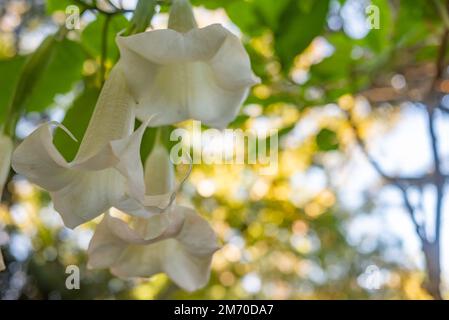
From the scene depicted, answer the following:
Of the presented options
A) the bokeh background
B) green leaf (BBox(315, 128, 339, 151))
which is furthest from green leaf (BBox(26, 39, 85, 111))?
green leaf (BBox(315, 128, 339, 151))

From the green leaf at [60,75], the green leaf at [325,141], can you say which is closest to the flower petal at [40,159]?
the green leaf at [60,75]

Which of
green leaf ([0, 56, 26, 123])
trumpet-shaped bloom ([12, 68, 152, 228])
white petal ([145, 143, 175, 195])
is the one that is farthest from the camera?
green leaf ([0, 56, 26, 123])

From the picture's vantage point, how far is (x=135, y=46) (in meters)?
0.34

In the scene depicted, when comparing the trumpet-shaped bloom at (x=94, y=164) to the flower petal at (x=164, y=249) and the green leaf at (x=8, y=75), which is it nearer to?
the flower petal at (x=164, y=249)

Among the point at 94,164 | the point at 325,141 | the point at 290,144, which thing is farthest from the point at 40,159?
the point at 290,144

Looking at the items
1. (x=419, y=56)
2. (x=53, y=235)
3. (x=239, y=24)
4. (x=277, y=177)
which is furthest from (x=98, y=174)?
(x=53, y=235)

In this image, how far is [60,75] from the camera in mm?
587

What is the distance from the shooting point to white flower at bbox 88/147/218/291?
1.35 ft

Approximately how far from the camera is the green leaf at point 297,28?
1.86 feet

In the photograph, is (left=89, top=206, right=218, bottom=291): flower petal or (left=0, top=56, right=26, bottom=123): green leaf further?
(left=0, top=56, right=26, bottom=123): green leaf

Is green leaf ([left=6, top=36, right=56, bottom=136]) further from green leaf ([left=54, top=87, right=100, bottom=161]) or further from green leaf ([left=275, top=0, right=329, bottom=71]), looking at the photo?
green leaf ([left=275, top=0, right=329, bottom=71])

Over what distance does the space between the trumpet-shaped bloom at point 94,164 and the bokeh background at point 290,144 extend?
0.06m

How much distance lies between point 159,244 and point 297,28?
260mm

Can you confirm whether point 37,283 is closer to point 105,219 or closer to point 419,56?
point 419,56
